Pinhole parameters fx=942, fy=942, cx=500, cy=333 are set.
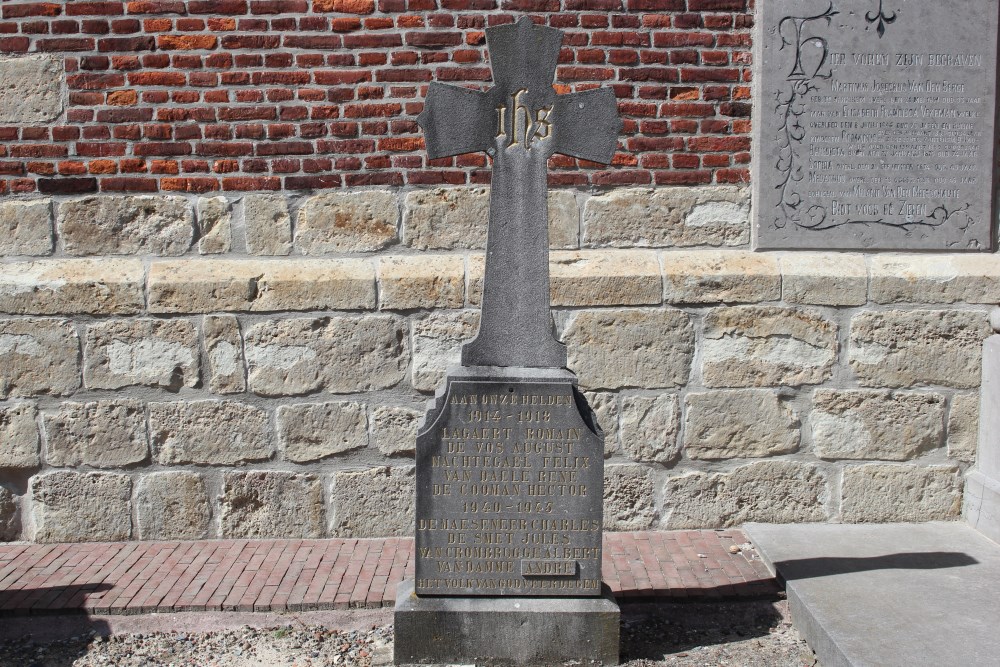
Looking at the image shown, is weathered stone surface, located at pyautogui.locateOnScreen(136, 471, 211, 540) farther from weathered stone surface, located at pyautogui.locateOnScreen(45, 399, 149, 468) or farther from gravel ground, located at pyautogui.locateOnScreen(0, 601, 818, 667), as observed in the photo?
gravel ground, located at pyautogui.locateOnScreen(0, 601, 818, 667)

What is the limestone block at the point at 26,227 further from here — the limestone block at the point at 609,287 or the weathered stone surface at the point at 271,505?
the limestone block at the point at 609,287

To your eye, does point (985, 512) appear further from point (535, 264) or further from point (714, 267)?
point (535, 264)

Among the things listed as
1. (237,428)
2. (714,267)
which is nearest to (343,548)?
(237,428)

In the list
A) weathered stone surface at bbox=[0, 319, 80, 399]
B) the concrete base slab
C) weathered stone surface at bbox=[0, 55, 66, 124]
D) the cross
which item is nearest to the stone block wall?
weathered stone surface at bbox=[0, 319, 80, 399]

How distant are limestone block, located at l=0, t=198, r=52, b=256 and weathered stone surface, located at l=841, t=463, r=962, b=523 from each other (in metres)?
4.40

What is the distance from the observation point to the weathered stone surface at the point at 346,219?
16.2 feet

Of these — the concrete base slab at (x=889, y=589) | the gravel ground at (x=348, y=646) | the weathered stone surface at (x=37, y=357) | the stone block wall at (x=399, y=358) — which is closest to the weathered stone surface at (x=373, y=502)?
the stone block wall at (x=399, y=358)

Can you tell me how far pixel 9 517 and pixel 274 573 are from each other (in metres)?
1.57

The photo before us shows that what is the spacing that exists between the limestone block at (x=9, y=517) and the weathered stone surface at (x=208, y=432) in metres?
0.81

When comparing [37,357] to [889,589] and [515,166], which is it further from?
[889,589]

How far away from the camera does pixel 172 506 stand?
194 inches

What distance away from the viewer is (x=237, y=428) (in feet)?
16.1

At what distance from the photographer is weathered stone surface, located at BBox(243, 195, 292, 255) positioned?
194 inches

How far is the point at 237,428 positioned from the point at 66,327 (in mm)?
1009
